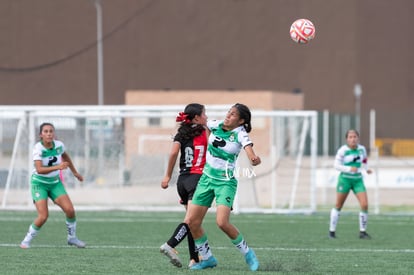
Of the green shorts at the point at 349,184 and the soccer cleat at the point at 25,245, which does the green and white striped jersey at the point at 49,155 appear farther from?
the green shorts at the point at 349,184

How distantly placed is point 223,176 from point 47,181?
13.3 feet

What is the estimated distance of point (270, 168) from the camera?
28.7 metres

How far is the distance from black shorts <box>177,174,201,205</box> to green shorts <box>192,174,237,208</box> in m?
0.51

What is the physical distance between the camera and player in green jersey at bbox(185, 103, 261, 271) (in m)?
12.1

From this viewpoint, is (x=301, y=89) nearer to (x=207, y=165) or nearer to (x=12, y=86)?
(x=12, y=86)

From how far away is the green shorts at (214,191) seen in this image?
12.2m

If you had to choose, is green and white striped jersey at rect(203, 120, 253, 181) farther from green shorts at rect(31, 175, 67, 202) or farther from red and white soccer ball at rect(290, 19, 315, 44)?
red and white soccer ball at rect(290, 19, 315, 44)

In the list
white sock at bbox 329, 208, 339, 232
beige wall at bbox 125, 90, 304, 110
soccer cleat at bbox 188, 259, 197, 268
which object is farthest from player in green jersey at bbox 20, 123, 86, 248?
beige wall at bbox 125, 90, 304, 110

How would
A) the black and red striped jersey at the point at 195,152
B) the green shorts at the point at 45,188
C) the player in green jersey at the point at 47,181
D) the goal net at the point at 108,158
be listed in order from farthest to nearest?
the goal net at the point at 108,158 < the green shorts at the point at 45,188 < the player in green jersey at the point at 47,181 < the black and red striped jersey at the point at 195,152

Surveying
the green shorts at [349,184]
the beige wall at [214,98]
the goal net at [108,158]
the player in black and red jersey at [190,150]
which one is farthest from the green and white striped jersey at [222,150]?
the beige wall at [214,98]

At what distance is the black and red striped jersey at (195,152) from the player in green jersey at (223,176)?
61 cm

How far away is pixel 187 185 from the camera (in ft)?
42.6

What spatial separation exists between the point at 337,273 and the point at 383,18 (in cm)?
4166

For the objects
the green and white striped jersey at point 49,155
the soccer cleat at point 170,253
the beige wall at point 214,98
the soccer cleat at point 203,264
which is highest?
the beige wall at point 214,98
